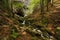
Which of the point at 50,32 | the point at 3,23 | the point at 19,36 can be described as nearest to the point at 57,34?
the point at 50,32

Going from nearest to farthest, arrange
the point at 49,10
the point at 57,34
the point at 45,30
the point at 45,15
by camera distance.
Answer: the point at 57,34
the point at 45,30
the point at 45,15
the point at 49,10

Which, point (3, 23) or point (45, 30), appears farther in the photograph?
point (45, 30)

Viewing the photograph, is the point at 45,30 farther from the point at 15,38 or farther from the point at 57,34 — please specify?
the point at 15,38

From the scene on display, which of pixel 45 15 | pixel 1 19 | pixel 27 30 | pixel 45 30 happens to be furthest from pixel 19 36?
pixel 45 15

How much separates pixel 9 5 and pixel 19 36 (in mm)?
4300

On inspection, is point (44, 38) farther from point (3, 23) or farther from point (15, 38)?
point (3, 23)

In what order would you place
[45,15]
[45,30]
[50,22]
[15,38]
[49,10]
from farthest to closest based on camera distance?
[49,10]
[45,15]
[50,22]
[45,30]
[15,38]

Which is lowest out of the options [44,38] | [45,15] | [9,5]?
[44,38]

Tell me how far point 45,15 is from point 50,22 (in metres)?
2.48

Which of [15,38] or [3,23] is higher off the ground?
[3,23]

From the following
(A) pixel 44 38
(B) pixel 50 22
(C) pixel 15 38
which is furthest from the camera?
(B) pixel 50 22

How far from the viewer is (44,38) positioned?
1279 centimetres

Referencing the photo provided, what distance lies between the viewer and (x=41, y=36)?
13.0 m

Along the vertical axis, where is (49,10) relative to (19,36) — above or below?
above
